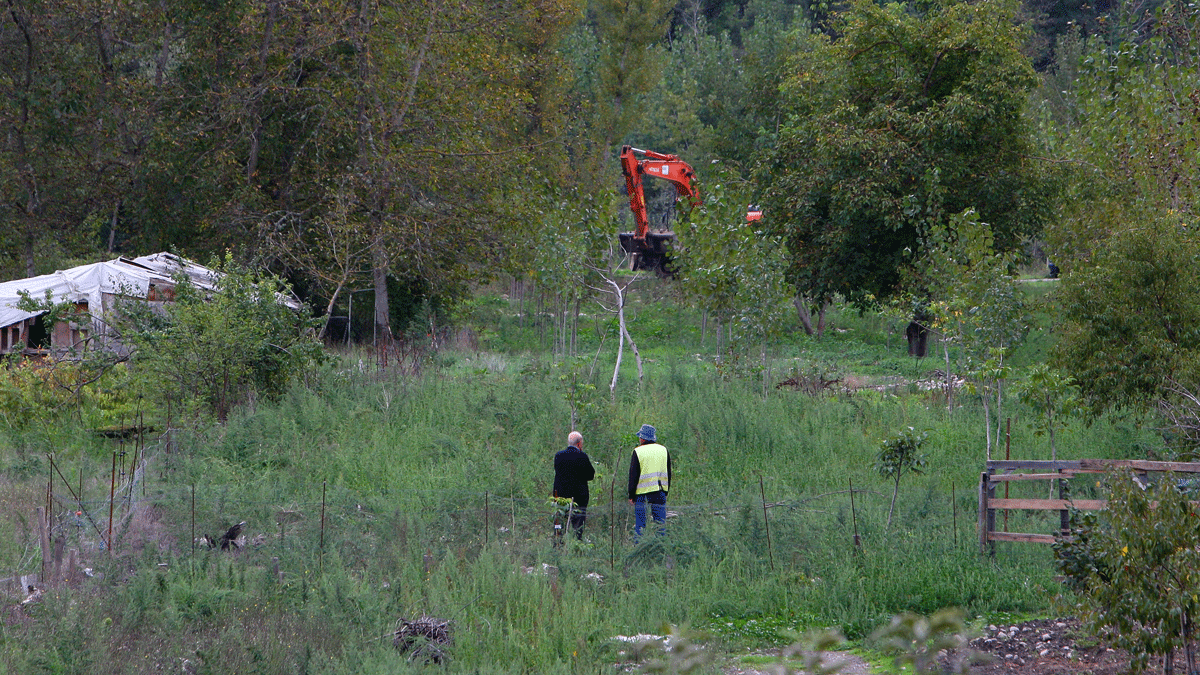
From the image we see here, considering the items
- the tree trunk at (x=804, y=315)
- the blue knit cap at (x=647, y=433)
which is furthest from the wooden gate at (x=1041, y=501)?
the tree trunk at (x=804, y=315)

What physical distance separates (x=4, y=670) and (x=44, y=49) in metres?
23.3

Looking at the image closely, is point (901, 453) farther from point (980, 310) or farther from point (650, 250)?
point (650, 250)

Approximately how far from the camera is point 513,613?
8938 millimetres

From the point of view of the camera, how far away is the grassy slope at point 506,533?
8.15 meters

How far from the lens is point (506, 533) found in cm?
1126

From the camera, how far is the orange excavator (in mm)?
33406

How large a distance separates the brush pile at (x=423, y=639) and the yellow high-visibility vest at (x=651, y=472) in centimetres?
321

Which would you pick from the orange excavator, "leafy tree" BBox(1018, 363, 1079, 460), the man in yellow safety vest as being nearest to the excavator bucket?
the orange excavator

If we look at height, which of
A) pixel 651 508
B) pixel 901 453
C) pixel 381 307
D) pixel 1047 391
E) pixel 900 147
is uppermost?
pixel 900 147

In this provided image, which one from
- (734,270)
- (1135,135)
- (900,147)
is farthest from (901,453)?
(900,147)

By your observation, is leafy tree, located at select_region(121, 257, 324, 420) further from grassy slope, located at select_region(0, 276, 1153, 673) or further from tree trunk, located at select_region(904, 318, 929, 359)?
tree trunk, located at select_region(904, 318, 929, 359)

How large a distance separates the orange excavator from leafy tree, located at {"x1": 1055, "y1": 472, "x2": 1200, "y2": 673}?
77.1 feet

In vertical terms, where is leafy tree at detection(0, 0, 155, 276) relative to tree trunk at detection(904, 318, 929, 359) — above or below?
above

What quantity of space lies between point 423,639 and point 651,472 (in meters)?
3.74
